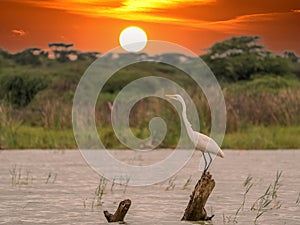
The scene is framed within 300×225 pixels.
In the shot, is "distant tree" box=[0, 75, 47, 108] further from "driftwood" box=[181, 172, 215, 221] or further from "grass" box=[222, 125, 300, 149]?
"driftwood" box=[181, 172, 215, 221]

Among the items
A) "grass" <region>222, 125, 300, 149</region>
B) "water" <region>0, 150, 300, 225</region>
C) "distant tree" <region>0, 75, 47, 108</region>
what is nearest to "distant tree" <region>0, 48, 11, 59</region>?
"distant tree" <region>0, 75, 47, 108</region>

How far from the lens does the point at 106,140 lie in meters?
13.7

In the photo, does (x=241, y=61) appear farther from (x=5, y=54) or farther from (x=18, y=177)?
(x=18, y=177)

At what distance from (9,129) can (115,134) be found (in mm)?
1979

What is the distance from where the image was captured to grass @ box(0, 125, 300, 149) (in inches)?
529

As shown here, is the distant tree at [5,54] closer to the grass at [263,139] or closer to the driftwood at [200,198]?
the grass at [263,139]

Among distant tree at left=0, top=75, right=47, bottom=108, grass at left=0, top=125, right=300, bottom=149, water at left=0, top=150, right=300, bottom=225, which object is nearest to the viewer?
water at left=0, top=150, right=300, bottom=225

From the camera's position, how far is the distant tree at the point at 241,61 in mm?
41250

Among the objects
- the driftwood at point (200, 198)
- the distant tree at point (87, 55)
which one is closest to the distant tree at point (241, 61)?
the distant tree at point (87, 55)

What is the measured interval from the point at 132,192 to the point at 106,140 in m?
5.92

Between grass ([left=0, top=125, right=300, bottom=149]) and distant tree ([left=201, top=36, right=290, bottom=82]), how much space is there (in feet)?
84.5

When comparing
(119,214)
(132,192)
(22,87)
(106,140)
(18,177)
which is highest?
(119,214)

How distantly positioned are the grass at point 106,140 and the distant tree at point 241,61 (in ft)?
84.5

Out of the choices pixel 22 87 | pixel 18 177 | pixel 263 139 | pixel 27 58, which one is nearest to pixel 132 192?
pixel 18 177
